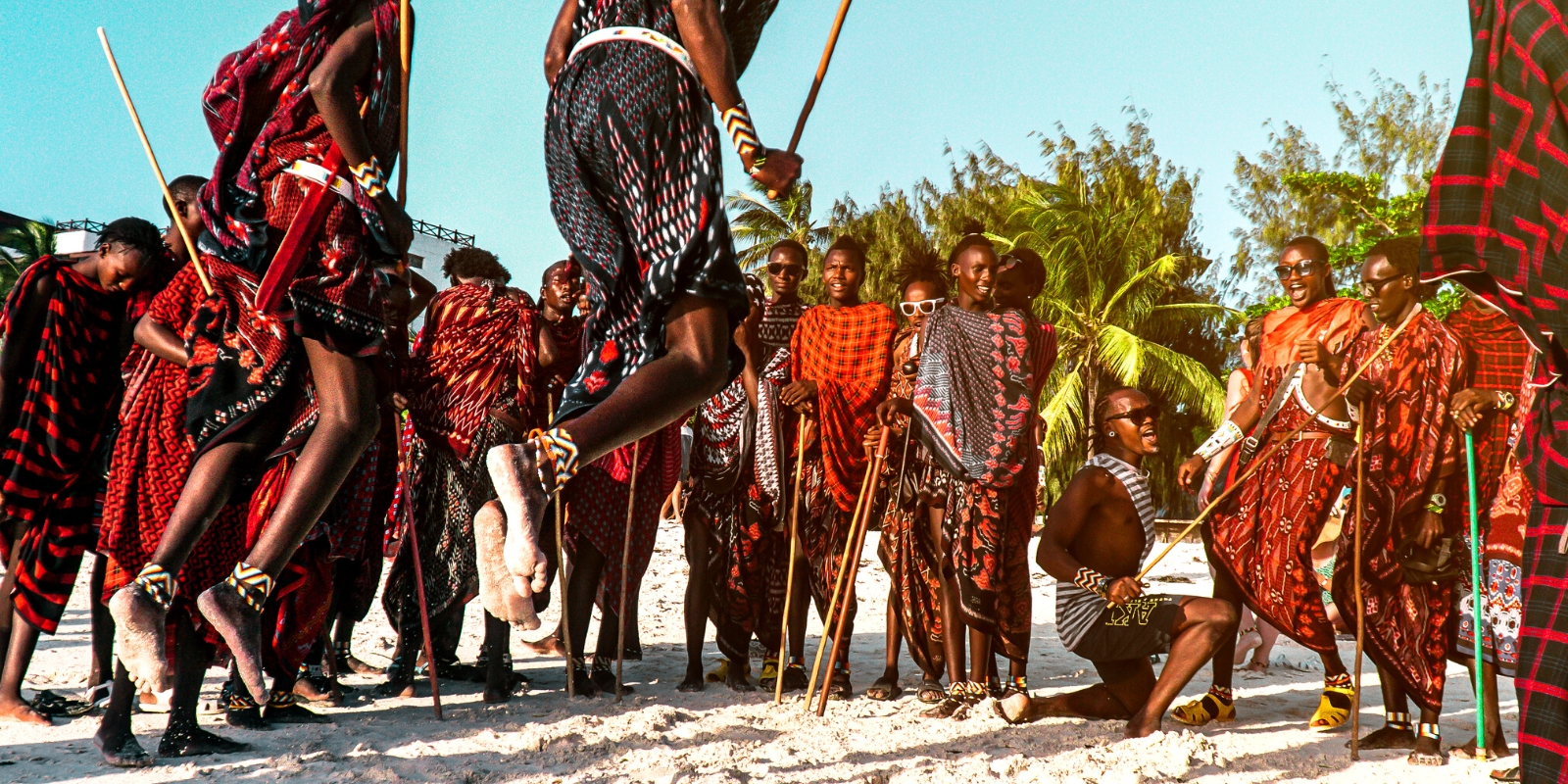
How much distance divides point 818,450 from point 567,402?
334cm

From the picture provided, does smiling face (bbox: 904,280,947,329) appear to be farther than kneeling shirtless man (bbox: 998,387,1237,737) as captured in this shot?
Yes

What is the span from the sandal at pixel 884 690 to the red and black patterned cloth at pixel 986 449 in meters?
0.55

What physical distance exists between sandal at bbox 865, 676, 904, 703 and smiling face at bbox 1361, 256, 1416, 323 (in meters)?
2.82

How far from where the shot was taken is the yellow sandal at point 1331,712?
4.74 m

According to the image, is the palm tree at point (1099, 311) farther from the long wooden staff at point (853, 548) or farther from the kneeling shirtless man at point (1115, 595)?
the kneeling shirtless man at point (1115, 595)

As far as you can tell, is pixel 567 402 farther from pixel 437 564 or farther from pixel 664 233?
pixel 437 564

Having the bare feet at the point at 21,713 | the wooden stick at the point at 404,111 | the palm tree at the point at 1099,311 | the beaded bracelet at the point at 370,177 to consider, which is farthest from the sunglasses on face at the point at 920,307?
the palm tree at the point at 1099,311

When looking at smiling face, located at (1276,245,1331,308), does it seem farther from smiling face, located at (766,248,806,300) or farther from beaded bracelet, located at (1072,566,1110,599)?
smiling face, located at (766,248,806,300)

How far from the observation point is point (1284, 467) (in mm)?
5023

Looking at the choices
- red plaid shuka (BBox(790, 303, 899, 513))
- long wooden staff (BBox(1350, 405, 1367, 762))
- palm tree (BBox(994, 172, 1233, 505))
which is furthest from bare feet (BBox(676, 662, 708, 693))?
palm tree (BBox(994, 172, 1233, 505))

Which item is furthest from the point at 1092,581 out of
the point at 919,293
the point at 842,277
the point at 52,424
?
the point at 52,424

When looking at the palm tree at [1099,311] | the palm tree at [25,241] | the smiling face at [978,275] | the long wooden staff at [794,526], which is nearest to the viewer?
the smiling face at [978,275]

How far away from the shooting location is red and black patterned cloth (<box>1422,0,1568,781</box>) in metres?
1.81

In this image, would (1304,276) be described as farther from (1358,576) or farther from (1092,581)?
(1092,581)
